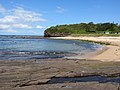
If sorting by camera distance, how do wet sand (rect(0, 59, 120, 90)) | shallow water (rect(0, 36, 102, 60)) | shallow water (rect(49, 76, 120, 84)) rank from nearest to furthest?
wet sand (rect(0, 59, 120, 90)) → shallow water (rect(49, 76, 120, 84)) → shallow water (rect(0, 36, 102, 60))

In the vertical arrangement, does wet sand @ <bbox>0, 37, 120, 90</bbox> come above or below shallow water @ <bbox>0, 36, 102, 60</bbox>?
above

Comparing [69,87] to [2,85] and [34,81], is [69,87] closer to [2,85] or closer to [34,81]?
[34,81]

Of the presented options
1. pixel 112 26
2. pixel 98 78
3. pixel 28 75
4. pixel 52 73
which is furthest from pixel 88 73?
pixel 112 26

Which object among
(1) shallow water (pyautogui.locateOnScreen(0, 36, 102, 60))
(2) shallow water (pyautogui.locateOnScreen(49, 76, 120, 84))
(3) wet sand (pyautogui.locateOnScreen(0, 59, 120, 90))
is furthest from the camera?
(1) shallow water (pyautogui.locateOnScreen(0, 36, 102, 60))

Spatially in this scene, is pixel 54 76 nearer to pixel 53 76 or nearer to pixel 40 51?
pixel 53 76

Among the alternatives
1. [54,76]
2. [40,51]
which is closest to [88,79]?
[54,76]

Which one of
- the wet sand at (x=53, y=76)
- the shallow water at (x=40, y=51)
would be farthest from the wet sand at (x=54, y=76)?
the shallow water at (x=40, y=51)

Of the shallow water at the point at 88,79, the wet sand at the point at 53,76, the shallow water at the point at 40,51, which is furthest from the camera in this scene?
the shallow water at the point at 40,51

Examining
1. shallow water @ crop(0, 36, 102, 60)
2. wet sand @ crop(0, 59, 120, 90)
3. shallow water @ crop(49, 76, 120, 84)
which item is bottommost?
shallow water @ crop(0, 36, 102, 60)

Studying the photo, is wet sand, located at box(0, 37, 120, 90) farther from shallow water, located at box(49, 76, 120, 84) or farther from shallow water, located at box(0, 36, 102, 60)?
shallow water, located at box(0, 36, 102, 60)

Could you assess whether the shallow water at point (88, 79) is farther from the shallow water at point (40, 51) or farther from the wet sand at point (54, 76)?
the shallow water at point (40, 51)

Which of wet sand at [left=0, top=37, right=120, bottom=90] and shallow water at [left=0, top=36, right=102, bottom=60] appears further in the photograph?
shallow water at [left=0, top=36, right=102, bottom=60]

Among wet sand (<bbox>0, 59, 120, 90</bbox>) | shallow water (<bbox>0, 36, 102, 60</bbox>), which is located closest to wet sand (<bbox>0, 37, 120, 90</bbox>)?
wet sand (<bbox>0, 59, 120, 90</bbox>)

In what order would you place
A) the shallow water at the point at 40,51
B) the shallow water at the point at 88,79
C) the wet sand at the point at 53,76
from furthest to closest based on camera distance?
the shallow water at the point at 40,51 → the shallow water at the point at 88,79 → the wet sand at the point at 53,76
